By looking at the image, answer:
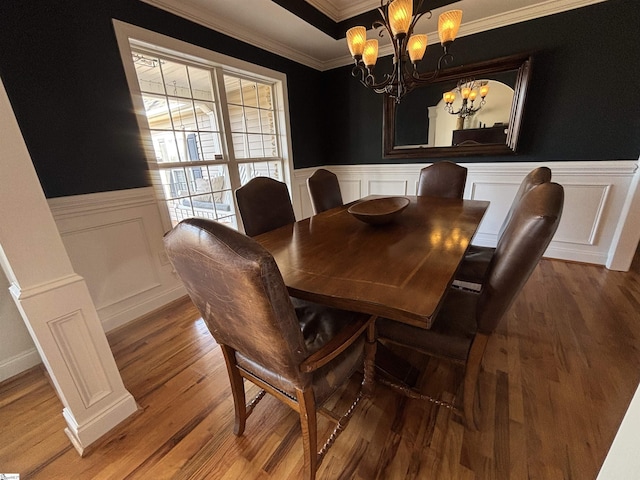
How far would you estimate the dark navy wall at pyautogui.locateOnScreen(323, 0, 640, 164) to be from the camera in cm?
227

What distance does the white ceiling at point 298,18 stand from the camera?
2.17 m

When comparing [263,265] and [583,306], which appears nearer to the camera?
[263,265]

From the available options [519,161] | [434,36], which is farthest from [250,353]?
[434,36]

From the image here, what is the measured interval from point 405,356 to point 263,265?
137 centimetres

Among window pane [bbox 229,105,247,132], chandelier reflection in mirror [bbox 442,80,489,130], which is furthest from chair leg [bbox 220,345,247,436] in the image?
chandelier reflection in mirror [bbox 442,80,489,130]

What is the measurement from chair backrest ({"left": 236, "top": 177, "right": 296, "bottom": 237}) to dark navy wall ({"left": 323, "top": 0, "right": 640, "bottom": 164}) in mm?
2531

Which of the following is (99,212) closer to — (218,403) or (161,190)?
(161,190)

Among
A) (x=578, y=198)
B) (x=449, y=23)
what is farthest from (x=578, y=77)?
(x=449, y=23)

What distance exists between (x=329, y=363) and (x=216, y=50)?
2.84 meters

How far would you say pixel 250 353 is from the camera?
875 mm

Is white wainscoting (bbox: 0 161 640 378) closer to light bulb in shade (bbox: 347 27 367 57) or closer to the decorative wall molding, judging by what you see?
the decorative wall molding

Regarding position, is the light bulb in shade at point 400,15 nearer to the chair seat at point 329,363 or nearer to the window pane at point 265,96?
the chair seat at point 329,363

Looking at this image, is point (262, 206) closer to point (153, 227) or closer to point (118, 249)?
point (153, 227)

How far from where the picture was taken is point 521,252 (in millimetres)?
821
